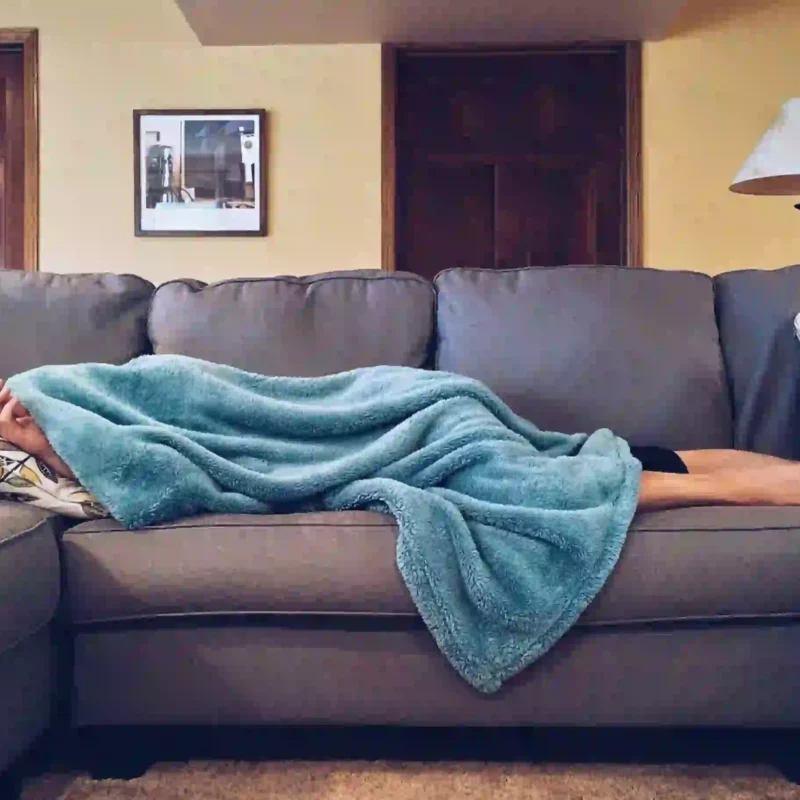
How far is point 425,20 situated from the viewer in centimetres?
299

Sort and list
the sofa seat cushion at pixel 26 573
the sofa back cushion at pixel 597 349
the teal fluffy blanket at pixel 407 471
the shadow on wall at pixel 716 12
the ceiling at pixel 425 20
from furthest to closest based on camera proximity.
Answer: the shadow on wall at pixel 716 12, the ceiling at pixel 425 20, the sofa back cushion at pixel 597 349, the teal fluffy blanket at pixel 407 471, the sofa seat cushion at pixel 26 573

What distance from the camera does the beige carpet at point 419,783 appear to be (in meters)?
1.16

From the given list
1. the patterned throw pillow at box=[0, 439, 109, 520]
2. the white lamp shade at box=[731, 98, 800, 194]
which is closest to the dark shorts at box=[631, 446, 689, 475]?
the patterned throw pillow at box=[0, 439, 109, 520]

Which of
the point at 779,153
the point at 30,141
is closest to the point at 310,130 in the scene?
the point at 30,141

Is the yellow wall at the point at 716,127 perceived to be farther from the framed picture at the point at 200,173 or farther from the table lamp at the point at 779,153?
the framed picture at the point at 200,173

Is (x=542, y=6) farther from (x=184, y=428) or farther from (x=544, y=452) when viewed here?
(x=184, y=428)

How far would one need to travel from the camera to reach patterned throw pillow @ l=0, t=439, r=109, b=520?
119cm

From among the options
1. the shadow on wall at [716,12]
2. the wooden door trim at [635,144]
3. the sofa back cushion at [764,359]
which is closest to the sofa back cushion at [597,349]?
the sofa back cushion at [764,359]

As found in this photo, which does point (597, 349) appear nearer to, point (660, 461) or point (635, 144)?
point (660, 461)

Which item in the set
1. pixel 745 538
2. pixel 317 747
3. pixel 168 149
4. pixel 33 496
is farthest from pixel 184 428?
pixel 168 149

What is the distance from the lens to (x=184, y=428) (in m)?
1.30

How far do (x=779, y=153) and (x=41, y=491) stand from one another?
2019 millimetres

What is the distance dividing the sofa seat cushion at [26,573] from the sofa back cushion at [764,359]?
125cm

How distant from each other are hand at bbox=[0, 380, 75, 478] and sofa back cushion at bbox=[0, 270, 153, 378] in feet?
1.49
